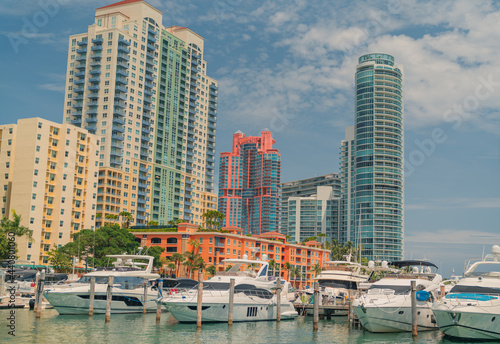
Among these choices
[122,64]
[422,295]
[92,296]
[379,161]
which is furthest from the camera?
[379,161]

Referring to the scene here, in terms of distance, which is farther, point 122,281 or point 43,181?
point 43,181

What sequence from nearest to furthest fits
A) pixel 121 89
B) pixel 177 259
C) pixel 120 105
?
pixel 177 259 < pixel 120 105 < pixel 121 89

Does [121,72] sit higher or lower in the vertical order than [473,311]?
higher

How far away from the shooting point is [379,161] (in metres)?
183

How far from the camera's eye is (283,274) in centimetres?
14138

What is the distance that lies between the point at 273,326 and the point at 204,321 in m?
6.25

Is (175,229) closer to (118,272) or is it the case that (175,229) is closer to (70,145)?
(70,145)

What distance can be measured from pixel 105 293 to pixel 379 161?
14306 centimetres

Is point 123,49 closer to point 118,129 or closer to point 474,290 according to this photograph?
point 118,129

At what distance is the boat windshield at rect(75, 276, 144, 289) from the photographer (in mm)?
53969

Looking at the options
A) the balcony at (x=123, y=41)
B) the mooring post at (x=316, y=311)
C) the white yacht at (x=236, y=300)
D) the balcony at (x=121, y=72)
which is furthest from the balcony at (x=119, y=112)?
the mooring post at (x=316, y=311)

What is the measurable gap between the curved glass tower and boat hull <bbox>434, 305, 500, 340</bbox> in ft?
469

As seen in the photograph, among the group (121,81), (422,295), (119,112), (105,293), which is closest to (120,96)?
(121,81)

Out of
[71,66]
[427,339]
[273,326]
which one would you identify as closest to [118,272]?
[273,326]
